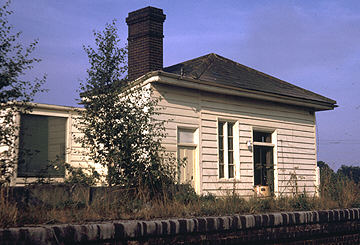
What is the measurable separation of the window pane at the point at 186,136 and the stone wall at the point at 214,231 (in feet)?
17.0

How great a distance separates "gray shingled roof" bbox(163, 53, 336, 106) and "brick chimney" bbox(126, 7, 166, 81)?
0.94 meters

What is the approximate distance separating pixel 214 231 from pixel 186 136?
6.43 metres

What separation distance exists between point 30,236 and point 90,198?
132 inches

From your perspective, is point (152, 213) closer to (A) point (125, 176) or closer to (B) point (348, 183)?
(A) point (125, 176)

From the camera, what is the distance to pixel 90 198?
731cm

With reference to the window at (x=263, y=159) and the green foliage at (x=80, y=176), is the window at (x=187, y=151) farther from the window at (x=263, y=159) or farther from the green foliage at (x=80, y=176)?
the window at (x=263, y=159)

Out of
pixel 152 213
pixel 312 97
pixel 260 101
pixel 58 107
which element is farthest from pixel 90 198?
pixel 312 97

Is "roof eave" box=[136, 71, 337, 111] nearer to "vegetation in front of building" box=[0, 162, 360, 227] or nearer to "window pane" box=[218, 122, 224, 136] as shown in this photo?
"window pane" box=[218, 122, 224, 136]

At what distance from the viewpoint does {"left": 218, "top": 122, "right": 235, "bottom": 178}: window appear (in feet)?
42.0

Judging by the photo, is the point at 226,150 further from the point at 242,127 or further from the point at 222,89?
the point at 222,89

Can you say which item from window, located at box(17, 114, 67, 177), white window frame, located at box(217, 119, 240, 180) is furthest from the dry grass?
window, located at box(17, 114, 67, 177)

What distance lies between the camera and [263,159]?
14.1 metres

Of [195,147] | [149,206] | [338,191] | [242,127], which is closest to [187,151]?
[195,147]

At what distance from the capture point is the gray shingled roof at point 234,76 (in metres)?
12.9
